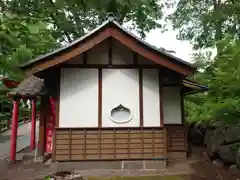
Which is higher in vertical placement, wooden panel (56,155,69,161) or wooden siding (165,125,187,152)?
wooden siding (165,125,187,152)

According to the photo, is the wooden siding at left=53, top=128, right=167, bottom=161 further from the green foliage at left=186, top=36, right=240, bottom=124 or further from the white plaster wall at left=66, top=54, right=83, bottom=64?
the green foliage at left=186, top=36, right=240, bottom=124

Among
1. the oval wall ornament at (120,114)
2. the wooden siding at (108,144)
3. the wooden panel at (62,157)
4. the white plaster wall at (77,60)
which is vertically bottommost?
the wooden panel at (62,157)

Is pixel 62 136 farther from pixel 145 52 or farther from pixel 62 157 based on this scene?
pixel 145 52

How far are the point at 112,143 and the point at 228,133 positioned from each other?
3.98m

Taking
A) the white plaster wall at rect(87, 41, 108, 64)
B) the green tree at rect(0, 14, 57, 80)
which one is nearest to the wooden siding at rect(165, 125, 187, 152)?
the white plaster wall at rect(87, 41, 108, 64)

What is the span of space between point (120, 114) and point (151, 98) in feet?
3.72

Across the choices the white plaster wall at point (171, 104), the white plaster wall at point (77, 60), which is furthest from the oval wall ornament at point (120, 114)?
the white plaster wall at point (171, 104)

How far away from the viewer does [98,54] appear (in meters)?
9.04

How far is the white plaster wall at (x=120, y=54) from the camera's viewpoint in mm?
9047

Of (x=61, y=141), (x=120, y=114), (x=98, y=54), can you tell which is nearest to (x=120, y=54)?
(x=98, y=54)

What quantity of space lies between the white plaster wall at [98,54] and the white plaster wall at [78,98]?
0.34m

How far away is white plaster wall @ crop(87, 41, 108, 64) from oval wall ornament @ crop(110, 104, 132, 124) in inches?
62.5

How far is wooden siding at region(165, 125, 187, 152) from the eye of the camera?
10.9m

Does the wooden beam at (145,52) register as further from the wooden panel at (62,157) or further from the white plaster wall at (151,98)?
the wooden panel at (62,157)
